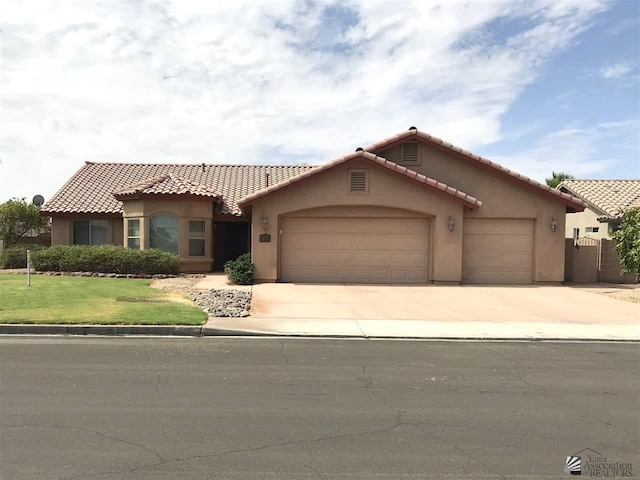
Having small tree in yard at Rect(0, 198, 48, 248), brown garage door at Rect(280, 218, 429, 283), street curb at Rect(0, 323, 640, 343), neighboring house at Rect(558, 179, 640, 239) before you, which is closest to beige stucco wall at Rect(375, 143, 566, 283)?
brown garage door at Rect(280, 218, 429, 283)

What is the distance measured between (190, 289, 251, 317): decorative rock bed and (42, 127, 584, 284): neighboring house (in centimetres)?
317

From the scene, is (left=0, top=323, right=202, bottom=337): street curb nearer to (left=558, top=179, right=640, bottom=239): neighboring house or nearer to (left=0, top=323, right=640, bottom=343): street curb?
(left=0, top=323, right=640, bottom=343): street curb

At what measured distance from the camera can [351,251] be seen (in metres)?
17.7

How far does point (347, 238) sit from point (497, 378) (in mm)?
11218

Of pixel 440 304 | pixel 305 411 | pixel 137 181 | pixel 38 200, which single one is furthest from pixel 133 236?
pixel 305 411

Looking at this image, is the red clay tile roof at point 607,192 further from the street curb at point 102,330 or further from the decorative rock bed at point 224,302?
the street curb at point 102,330

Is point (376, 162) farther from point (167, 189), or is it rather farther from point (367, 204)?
point (167, 189)

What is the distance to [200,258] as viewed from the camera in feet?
65.9

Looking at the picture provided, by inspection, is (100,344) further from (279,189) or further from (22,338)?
(279,189)

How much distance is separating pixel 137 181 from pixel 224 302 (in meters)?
14.6

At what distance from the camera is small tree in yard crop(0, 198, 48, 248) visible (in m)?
24.5

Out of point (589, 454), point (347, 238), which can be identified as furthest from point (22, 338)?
point (347, 238)

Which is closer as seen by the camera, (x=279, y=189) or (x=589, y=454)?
(x=589, y=454)

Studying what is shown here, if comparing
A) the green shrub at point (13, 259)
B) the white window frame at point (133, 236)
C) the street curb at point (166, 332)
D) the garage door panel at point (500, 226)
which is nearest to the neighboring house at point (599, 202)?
the garage door panel at point (500, 226)
